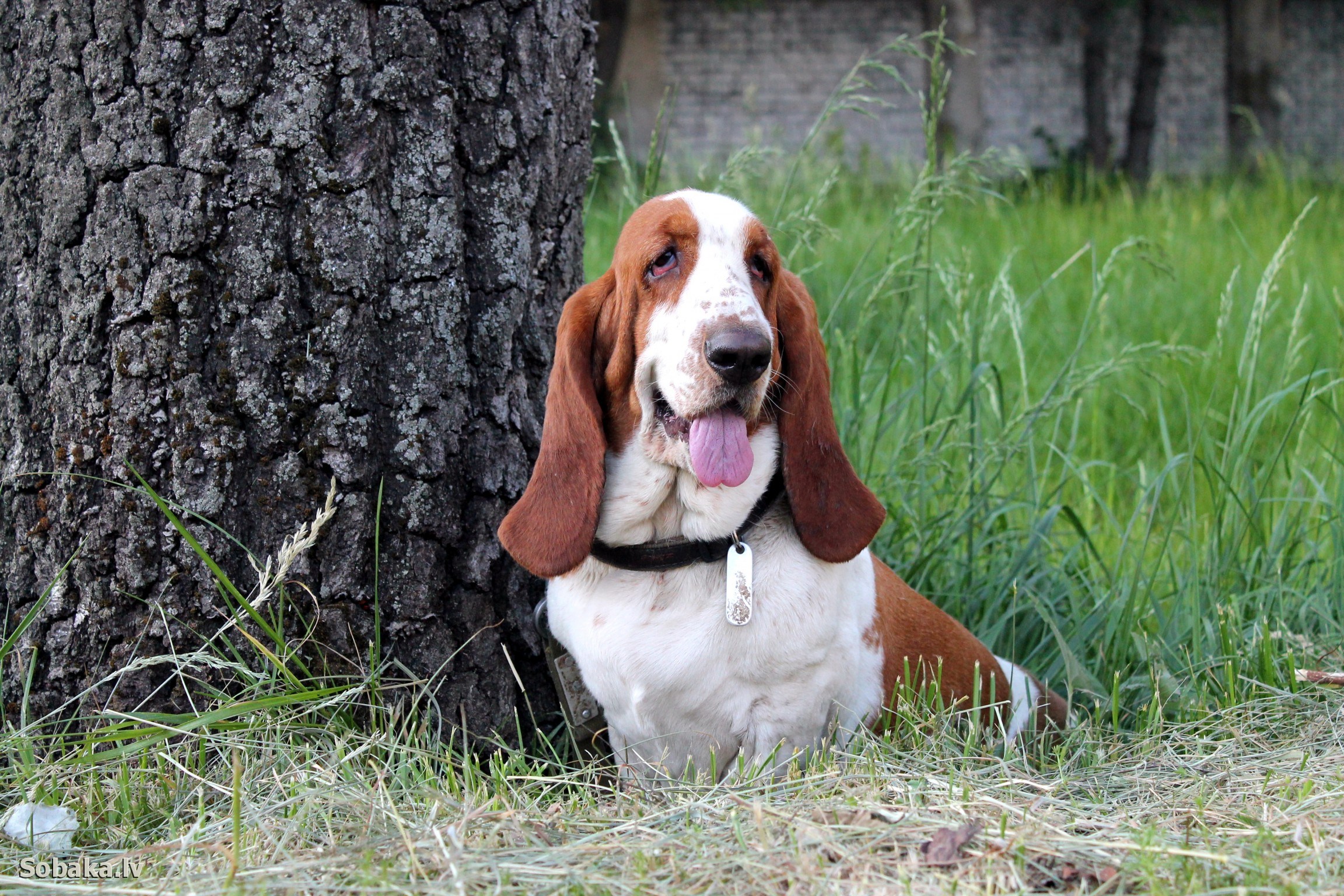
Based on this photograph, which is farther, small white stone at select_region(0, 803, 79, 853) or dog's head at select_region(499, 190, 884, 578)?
dog's head at select_region(499, 190, 884, 578)

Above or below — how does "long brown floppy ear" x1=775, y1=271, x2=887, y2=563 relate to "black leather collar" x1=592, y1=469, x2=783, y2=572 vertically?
above

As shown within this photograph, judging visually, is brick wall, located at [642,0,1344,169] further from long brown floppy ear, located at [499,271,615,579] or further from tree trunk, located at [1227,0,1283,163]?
long brown floppy ear, located at [499,271,615,579]

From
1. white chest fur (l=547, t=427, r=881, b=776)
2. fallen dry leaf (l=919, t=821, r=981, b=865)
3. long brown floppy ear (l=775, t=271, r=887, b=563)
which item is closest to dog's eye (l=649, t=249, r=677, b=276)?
long brown floppy ear (l=775, t=271, r=887, b=563)

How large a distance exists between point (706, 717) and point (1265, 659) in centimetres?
143

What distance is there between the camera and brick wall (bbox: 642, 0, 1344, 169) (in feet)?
59.0

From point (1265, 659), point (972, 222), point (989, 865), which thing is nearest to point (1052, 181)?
point (972, 222)

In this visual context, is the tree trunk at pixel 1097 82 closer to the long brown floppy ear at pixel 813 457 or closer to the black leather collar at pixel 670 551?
the long brown floppy ear at pixel 813 457

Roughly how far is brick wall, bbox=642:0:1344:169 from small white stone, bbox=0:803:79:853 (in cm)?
1520

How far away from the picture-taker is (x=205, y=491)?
240 cm

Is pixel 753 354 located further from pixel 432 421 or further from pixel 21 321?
pixel 21 321

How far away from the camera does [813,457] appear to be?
248 cm

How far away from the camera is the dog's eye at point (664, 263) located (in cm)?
242

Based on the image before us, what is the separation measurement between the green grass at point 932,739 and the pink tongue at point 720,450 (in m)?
0.59

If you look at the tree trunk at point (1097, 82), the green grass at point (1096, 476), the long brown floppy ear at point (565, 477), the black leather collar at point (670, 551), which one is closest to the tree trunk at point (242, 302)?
the long brown floppy ear at point (565, 477)
